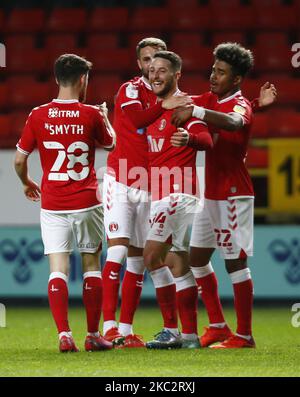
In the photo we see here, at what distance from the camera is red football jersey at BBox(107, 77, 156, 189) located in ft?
21.7

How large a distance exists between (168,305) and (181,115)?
3.72 feet

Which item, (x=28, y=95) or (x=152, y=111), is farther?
(x=28, y=95)

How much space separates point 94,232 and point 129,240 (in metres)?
Answer: 0.47

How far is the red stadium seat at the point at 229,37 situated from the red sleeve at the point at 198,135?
5.86 metres

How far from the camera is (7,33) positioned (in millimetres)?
12102

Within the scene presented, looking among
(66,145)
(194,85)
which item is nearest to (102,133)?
(66,145)

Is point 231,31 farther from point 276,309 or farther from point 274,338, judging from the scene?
point 274,338

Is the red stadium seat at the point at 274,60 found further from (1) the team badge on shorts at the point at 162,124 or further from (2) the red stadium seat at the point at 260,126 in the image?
(1) the team badge on shorts at the point at 162,124

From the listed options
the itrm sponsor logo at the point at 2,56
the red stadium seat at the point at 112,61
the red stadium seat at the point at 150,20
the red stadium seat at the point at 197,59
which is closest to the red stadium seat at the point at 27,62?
the itrm sponsor logo at the point at 2,56

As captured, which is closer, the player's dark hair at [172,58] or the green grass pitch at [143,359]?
the green grass pitch at [143,359]

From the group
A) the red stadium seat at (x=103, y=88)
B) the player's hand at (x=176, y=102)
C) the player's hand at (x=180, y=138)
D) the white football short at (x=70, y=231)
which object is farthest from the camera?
the red stadium seat at (x=103, y=88)

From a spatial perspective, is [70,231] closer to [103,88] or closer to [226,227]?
[226,227]

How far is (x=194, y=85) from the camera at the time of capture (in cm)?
1128

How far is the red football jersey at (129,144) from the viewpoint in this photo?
21.7 feet
